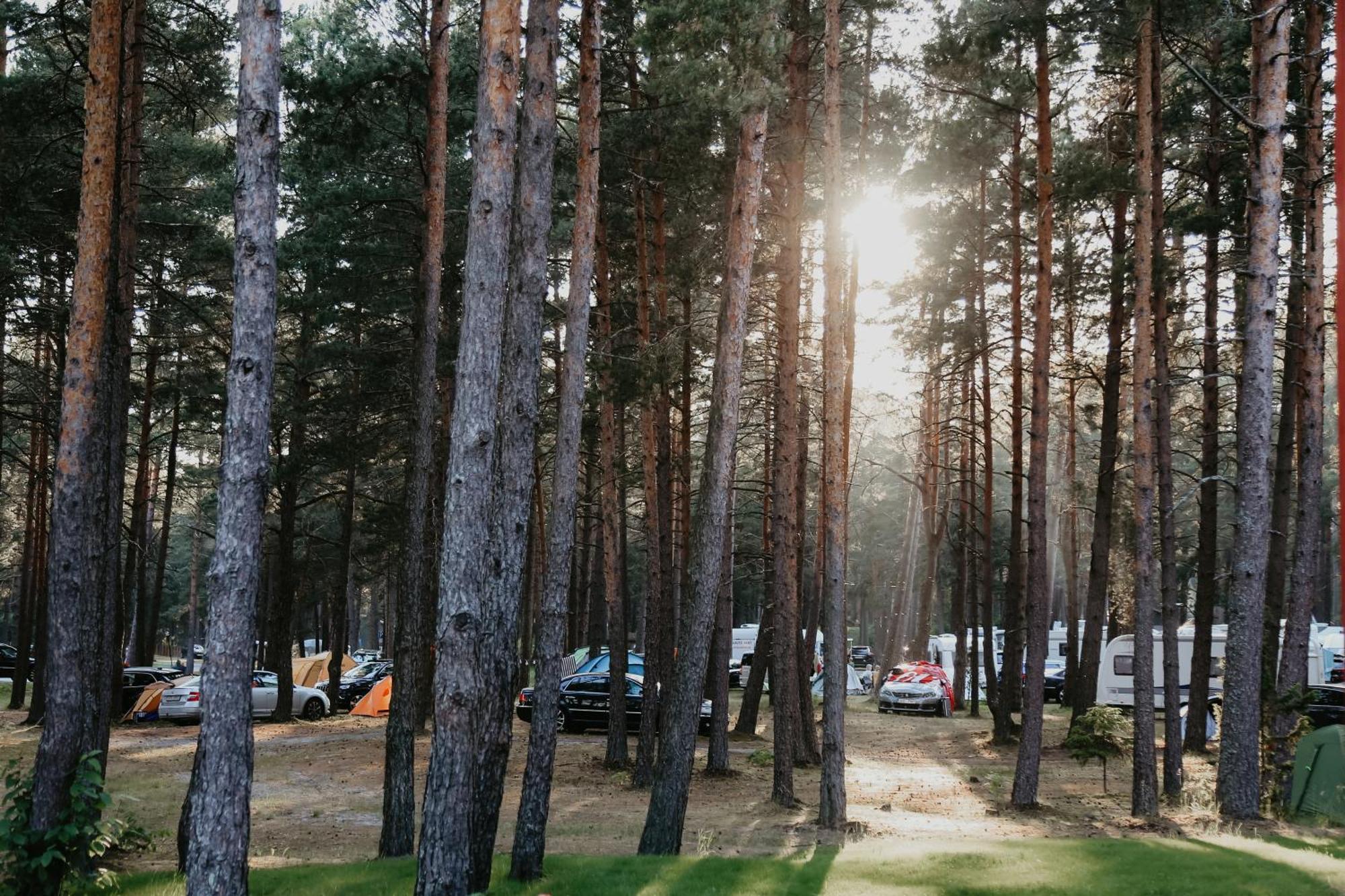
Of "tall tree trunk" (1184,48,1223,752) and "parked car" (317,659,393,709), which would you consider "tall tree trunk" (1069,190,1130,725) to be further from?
"parked car" (317,659,393,709)

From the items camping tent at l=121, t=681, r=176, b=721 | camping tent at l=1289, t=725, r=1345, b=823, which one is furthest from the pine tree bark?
camping tent at l=121, t=681, r=176, b=721

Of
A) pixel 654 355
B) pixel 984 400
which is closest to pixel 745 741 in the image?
pixel 984 400

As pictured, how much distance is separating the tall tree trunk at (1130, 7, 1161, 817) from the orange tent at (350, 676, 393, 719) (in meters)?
20.2

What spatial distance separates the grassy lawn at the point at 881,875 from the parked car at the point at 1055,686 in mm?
26176

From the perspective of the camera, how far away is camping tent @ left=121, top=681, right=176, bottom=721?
86.7ft

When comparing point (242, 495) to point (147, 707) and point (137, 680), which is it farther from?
point (137, 680)

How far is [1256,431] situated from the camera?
11984 mm

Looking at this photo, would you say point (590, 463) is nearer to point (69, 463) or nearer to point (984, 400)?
point (984, 400)

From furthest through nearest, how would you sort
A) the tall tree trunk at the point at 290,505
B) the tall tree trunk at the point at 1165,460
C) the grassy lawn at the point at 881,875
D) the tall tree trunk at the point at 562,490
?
the tall tree trunk at the point at 290,505
the tall tree trunk at the point at 1165,460
the tall tree trunk at the point at 562,490
the grassy lawn at the point at 881,875

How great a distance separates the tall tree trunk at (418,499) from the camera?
34.4ft

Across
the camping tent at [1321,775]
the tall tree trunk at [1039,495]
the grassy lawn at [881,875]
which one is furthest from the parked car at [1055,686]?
the grassy lawn at [881,875]

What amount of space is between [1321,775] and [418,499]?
10.8 meters

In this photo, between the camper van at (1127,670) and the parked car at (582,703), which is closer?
the parked car at (582,703)

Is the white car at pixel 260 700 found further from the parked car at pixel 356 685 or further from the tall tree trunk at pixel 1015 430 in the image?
the tall tree trunk at pixel 1015 430
